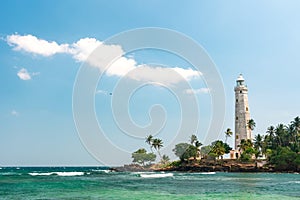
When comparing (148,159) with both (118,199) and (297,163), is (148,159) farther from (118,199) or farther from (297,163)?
(118,199)

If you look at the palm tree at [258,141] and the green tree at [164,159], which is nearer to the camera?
the palm tree at [258,141]

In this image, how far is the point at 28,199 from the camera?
2772cm

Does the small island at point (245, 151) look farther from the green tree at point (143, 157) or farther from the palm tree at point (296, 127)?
the green tree at point (143, 157)

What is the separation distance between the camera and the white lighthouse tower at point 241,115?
3147 inches

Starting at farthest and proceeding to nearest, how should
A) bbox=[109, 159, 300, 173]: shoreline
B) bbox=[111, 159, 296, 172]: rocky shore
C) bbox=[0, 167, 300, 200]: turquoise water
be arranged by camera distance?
bbox=[111, 159, 296, 172]: rocky shore
bbox=[109, 159, 300, 173]: shoreline
bbox=[0, 167, 300, 200]: turquoise water

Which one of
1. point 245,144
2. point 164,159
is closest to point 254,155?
point 245,144

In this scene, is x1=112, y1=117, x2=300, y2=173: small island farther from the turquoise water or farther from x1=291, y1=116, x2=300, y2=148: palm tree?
the turquoise water

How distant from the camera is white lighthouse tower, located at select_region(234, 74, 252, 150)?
79.9 metres

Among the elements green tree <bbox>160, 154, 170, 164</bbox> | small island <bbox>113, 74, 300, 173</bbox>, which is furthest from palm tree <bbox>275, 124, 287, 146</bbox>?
green tree <bbox>160, 154, 170, 164</bbox>

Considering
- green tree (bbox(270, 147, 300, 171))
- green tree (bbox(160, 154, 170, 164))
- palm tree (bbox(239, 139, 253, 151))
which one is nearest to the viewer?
green tree (bbox(270, 147, 300, 171))

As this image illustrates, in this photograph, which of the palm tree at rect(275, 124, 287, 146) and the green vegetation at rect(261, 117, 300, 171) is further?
the palm tree at rect(275, 124, 287, 146)

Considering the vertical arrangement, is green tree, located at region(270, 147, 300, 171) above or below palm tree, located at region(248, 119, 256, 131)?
below

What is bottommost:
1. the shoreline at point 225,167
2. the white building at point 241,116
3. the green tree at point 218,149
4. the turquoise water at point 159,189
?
the turquoise water at point 159,189

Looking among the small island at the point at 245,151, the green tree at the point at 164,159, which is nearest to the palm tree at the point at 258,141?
the small island at the point at 245,151
